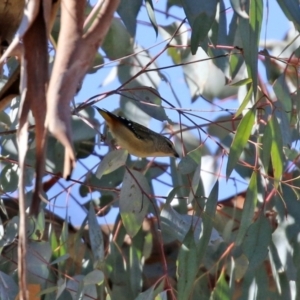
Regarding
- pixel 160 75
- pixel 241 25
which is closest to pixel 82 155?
Answer: pixel 160 75

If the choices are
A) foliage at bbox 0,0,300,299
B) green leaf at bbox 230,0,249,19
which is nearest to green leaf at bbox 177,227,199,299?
foliage at bbox 0,0,300,299

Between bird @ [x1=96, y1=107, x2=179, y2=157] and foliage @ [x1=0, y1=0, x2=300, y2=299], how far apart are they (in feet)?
0.18

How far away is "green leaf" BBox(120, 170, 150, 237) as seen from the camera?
4.87ft

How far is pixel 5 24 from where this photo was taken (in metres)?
0.97

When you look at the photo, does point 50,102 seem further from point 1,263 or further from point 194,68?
point 194,68

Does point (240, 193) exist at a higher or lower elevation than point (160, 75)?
lower

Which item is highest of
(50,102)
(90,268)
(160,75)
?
(160,75)

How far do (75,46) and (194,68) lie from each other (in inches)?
57.2

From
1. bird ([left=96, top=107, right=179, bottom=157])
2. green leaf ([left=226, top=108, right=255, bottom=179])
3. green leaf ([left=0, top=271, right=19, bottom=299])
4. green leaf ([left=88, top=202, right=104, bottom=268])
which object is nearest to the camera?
green leaf ([left=226, top=108, right=255, bottom=179])

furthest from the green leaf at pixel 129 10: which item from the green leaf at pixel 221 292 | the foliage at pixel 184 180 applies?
the green leaf at pixel 221 292

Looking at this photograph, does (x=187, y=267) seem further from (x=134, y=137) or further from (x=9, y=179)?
(x=9, y=179)

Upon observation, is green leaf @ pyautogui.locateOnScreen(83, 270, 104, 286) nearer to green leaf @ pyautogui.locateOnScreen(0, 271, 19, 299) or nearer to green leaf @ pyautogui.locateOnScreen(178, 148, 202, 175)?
green leaf @ pyautogui.locateOnScreen(0, 271, 19, 299)

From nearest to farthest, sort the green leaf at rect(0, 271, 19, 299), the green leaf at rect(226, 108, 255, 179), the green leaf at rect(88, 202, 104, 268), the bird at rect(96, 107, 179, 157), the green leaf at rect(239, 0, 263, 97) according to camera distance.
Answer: the green leaf at rect(239, 0, 263, 97), the green leaf at rect(226, 108, 255, 179), the green leaf at rect(0, 271, 19, 299), the green leaf at rect(88, 202, 104, 268), the bird at rect(96, 107, 179, 157)

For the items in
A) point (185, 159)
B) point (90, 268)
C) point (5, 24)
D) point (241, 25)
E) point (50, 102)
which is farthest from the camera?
point (90, 268)
